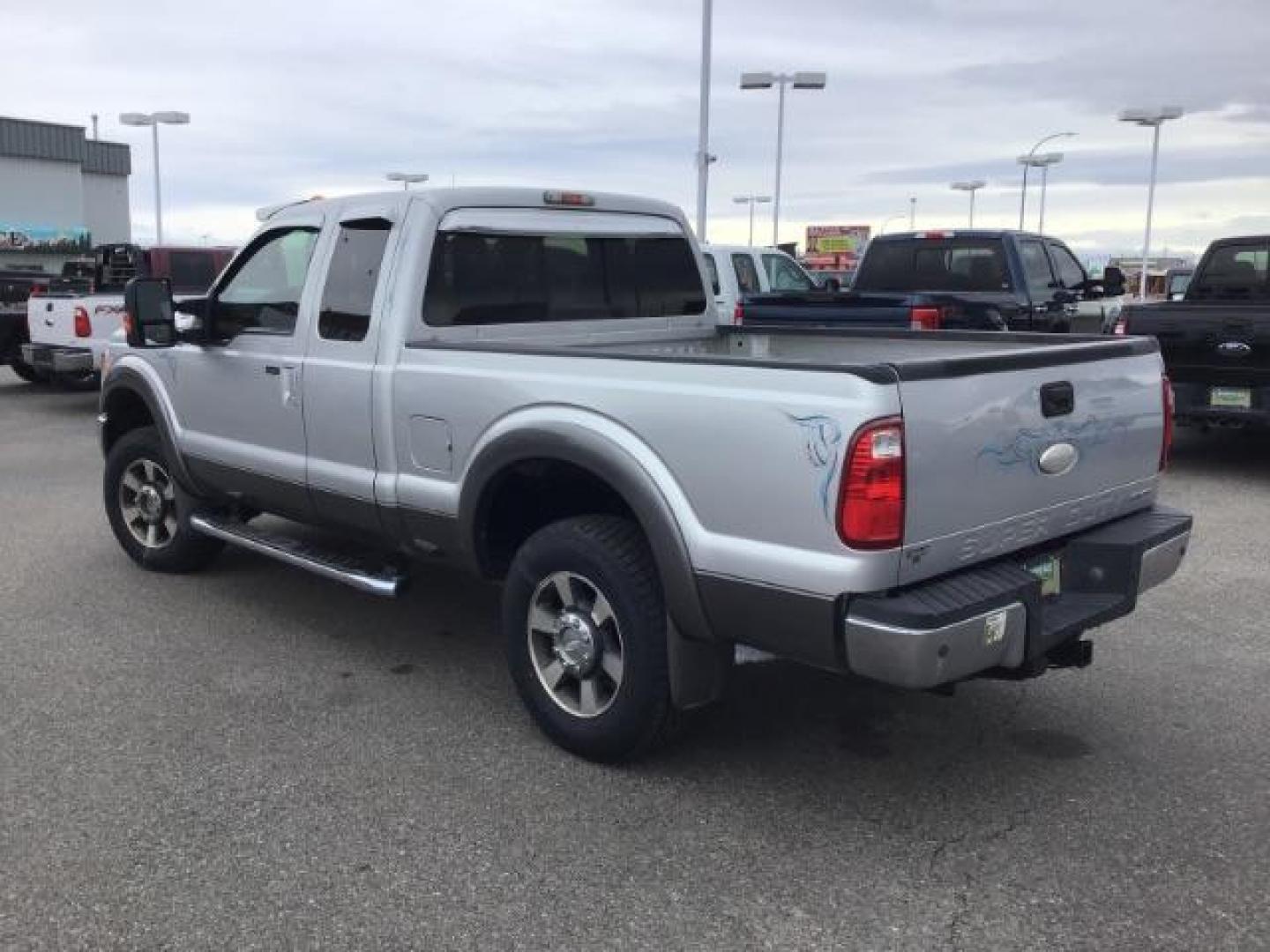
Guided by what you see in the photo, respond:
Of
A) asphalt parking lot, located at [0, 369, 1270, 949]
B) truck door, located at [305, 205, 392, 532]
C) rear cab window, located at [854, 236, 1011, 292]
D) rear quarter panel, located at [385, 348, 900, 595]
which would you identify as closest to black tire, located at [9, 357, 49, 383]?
rear cab window, located at [854, 236, 1011, 292]

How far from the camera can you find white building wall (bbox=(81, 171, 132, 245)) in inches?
2242

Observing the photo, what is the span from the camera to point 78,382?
50.8 feet

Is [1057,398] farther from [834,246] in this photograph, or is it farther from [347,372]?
[834,246]

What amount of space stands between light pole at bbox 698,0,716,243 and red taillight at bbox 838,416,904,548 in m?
18.6

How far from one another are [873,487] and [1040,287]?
29.2ft

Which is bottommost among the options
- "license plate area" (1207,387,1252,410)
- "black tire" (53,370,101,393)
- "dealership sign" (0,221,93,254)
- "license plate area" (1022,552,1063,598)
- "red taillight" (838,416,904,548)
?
"black tire" (53,370,101,393)

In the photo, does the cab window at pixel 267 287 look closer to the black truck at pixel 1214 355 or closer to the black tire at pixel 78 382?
the black truck at pixel 1214 355

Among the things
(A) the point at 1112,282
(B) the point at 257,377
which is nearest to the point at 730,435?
(B) the point at 257,377

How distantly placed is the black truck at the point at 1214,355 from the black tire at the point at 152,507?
6903mm

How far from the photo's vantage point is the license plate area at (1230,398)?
8562mm

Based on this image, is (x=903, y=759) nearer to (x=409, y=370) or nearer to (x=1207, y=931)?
(x=1207, y=931)

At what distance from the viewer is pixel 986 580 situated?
338 cm

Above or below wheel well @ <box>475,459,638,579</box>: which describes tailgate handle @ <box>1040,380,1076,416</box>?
above

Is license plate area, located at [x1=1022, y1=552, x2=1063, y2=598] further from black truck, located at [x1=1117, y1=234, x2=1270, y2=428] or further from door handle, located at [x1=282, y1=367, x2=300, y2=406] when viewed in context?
black truck, located at [x1=1117, y1=234, x2=1270, y2=428]
